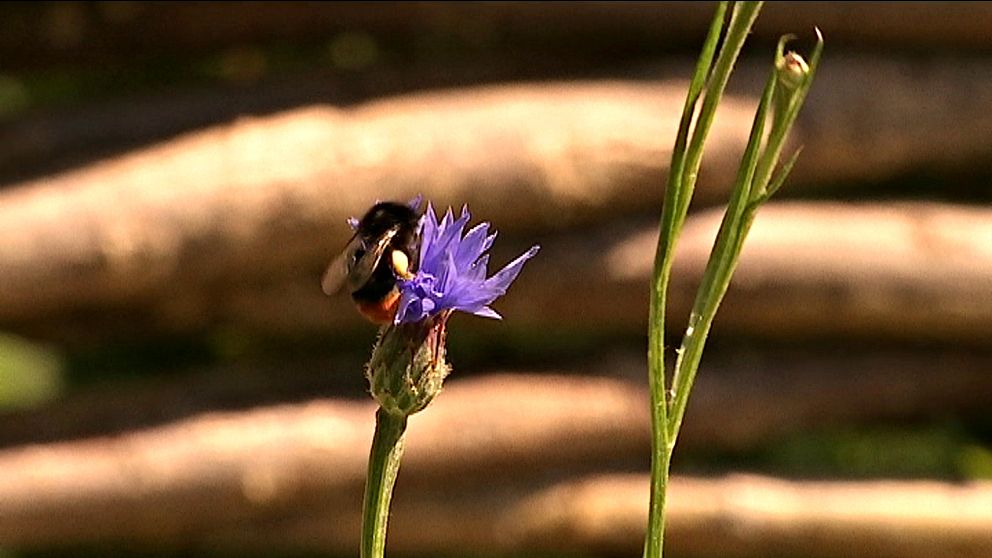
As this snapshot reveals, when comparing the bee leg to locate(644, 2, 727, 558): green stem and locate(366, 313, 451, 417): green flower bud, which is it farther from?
locate(644, 2, 727, 558): green stem

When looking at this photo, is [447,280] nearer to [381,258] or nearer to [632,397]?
[381,258]

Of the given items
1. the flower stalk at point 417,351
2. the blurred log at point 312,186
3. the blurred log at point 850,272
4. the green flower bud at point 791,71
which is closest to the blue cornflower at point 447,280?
the flower stalk at point 417,351

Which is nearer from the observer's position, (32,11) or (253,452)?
(253,452)

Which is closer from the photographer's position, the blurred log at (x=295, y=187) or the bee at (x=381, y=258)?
the bee at (x=381, y=258)

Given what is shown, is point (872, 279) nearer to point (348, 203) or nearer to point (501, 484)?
point (501, 484)

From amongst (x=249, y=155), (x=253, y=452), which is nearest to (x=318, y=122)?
(x=249, y=155)

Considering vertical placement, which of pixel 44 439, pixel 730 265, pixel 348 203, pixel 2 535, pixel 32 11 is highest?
pixel 32 11

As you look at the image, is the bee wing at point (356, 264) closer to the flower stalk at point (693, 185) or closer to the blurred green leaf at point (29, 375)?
the flower stalk at point (693, 185)
